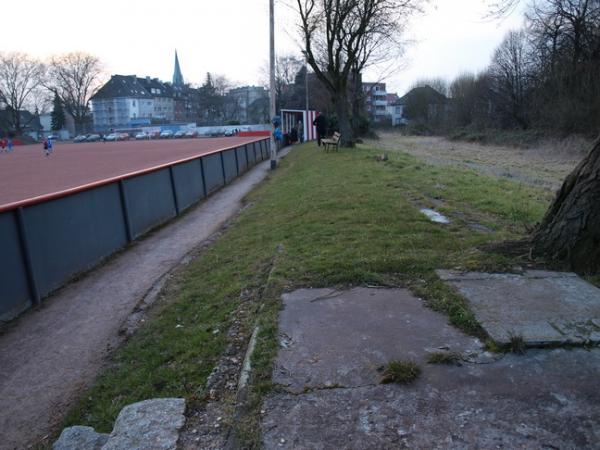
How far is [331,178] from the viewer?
13859 millimetres

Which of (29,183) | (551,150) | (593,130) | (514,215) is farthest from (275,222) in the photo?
(593,130)

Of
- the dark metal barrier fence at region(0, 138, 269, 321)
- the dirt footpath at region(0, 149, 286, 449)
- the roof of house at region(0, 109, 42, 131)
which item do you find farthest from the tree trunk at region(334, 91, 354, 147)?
the roof of house at region(0, 109, 42, 131)

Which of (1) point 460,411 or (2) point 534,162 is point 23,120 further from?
(1) point 460,411

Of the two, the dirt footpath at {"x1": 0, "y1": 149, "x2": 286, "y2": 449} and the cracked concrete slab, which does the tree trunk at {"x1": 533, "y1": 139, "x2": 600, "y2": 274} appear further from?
the dirt footpath at {"x1": 0, "y1": 149, "x2": 286, "y2": 449}

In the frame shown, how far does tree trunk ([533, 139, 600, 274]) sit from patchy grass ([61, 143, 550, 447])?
0.48 meters

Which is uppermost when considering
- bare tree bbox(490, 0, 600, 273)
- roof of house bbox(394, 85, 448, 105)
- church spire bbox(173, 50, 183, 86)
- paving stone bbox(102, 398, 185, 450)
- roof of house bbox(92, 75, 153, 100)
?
church spire bbox(173, 50, 183, 86)

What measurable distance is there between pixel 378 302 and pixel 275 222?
197 inches

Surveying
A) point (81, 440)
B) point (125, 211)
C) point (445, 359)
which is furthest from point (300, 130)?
point (81, 440)

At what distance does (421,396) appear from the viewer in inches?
118

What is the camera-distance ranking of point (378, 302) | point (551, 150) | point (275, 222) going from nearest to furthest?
point (378, 302)
point (275, 222)
point (551, 150)

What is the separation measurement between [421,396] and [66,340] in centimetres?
397

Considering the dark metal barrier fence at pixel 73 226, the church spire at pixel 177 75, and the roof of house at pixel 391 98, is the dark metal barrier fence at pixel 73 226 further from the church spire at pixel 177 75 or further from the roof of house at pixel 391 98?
the church spire at pixel 177 75

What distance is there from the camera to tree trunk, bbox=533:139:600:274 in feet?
15.9

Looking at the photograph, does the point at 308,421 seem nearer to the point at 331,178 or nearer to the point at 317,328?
the point at 317,328
